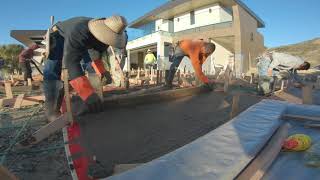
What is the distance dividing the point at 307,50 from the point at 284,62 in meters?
29.8

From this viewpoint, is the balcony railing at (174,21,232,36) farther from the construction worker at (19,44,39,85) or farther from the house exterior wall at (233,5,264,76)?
the construction worker at (19,44,39,85)

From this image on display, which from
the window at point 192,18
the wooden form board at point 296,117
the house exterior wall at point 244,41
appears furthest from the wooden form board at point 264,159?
the window at point 192,18

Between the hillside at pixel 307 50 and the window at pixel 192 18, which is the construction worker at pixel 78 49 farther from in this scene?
the hillside at pixel 307 50

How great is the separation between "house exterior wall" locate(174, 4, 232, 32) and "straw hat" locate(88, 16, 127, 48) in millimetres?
20660

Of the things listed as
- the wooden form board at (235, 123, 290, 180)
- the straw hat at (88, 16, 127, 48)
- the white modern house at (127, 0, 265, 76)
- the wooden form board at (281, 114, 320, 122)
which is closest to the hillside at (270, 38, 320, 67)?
the white modern house at (127, 0, 265, 76)

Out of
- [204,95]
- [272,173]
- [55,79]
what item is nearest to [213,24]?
[204,95]

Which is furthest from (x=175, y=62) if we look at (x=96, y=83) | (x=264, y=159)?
(x=264, y=159)

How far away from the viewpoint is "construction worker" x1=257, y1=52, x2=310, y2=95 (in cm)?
737

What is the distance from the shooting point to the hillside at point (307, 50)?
29214 mm

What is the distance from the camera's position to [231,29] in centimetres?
2089

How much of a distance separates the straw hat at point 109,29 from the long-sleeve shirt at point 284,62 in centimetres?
497

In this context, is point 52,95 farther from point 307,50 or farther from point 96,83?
point 307,50

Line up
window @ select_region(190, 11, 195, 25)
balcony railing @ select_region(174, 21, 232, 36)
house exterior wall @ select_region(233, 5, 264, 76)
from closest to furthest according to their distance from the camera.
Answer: house exterior wall @ select_region(233, 5, 264, 76)
balcony railing @ select_region(174, 21, 232, 36)
window @ select_region(190, 11, 195, 25)

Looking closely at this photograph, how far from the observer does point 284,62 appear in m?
7.45
